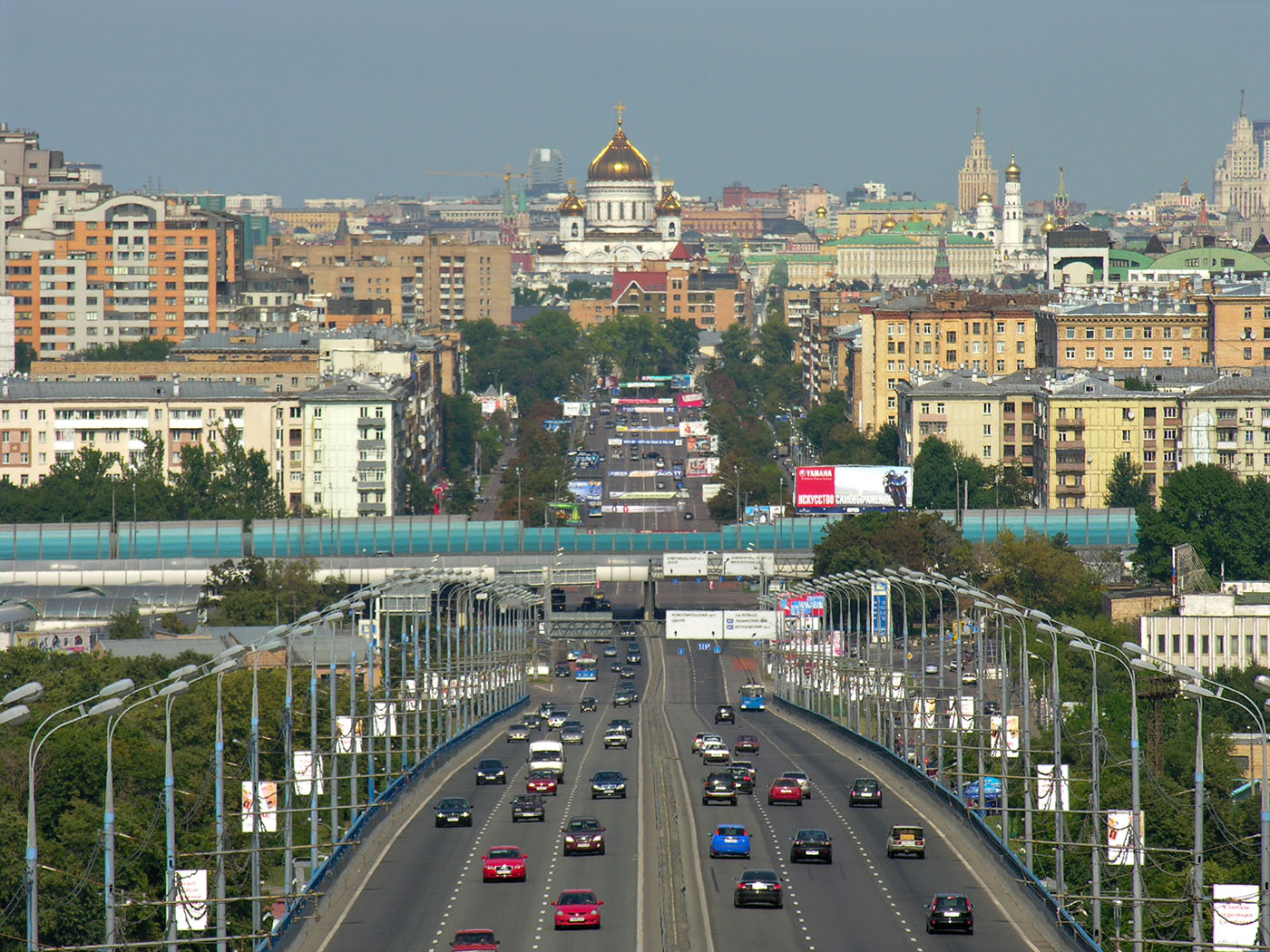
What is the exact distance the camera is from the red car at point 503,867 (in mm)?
50031

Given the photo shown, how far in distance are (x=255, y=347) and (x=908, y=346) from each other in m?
48.5

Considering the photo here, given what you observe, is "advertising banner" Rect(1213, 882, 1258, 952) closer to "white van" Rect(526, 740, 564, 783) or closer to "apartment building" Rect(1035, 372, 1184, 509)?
"white van" Rect(526, 740, 564, 783)

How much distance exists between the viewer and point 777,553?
469ft

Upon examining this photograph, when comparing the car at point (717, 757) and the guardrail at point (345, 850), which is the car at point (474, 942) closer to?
the guardrail at point (345, 850)

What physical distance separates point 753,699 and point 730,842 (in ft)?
185

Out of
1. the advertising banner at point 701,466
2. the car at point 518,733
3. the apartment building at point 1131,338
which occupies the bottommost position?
the car at point 518,733

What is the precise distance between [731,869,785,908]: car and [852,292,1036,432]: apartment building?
464ft

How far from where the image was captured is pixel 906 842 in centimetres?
5412

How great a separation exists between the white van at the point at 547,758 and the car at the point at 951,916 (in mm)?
25326

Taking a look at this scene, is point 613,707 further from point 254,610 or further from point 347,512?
point 347,512

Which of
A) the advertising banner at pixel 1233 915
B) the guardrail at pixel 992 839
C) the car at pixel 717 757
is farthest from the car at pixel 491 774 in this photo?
the advertising banner at pixel 1233 915

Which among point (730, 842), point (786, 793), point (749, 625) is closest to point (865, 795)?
point (786, 793)

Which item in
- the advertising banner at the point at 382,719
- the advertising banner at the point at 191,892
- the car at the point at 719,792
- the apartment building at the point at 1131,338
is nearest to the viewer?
the advertising banner at the point at 191,892

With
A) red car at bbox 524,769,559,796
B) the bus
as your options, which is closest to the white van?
red car at bbox 524,769,559,796
